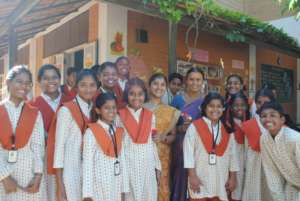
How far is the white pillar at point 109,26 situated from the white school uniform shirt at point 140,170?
9.69 ft

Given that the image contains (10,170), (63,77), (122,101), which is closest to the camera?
(10,170)

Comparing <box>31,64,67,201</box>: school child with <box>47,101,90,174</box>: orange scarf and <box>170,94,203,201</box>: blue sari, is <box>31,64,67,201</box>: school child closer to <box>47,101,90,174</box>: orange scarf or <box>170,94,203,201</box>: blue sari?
<box>47,101,90,174</box>: orange scarf

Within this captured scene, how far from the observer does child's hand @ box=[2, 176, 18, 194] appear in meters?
2.96

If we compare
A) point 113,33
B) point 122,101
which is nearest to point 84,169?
point 122,101

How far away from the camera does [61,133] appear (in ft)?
10.2

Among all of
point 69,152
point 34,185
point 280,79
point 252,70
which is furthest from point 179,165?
point 280,79

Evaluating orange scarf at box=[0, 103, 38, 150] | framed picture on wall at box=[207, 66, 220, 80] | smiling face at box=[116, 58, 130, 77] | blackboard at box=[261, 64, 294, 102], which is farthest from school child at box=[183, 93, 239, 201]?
blackboard at box=[261, 64, 294, 102]

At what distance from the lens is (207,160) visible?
362 cm

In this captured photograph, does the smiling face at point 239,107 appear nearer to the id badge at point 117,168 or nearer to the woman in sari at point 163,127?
the woman in sari at point 163,127

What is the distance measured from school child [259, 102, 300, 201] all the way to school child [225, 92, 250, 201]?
40 cm

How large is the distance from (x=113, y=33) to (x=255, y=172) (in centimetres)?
346

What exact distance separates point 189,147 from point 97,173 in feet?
3.22

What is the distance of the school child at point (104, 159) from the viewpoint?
121 inches

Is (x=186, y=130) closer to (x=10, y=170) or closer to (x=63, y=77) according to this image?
(x=10, y=170)
